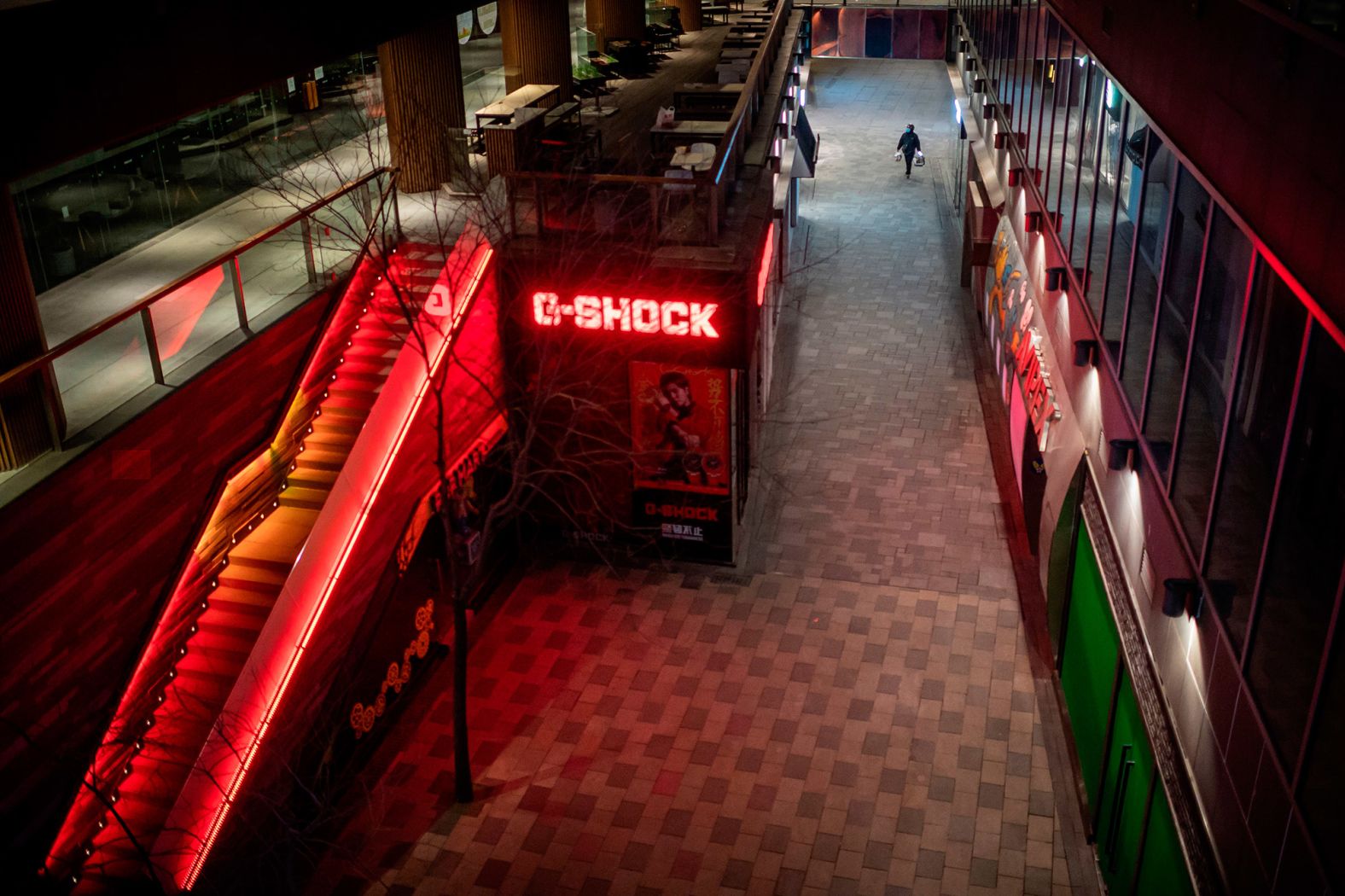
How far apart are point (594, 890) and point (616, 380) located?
22.5 ft

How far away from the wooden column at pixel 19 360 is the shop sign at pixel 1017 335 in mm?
10430

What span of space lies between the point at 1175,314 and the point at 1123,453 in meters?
1.44

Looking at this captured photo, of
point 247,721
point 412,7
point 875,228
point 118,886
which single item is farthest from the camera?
point 875,228

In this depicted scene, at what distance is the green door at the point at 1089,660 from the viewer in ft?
39.4

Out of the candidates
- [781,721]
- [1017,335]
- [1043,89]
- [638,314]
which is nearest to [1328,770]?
[781,721]

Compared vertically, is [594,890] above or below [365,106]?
below

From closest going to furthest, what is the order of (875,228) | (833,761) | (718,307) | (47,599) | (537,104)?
1. (47,599)
2. (833,761)
3. (718,307)
4. (537,104)
5. (875,228)

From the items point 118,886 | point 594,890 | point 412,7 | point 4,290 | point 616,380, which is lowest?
point 594,890

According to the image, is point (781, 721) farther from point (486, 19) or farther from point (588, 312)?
point (486, 19)

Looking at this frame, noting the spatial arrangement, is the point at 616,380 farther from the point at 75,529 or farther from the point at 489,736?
the point at 75,529

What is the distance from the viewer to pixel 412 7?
15914mm

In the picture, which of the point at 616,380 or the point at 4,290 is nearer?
the point at 4,290

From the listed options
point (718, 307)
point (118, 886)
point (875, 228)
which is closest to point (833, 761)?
point (718, 307)

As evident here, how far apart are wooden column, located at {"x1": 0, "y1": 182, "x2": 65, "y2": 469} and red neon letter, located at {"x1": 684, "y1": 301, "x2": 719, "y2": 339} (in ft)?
24.0
